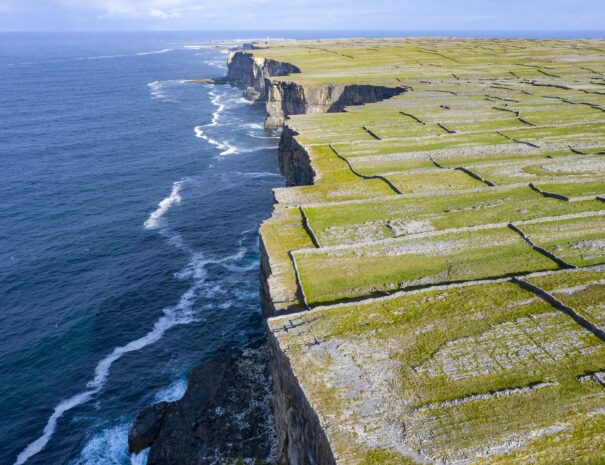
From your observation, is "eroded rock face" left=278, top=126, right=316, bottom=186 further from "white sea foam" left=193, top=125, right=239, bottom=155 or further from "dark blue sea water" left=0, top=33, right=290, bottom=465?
"white sea foam" left=193, top=125, right=239, bottom=155

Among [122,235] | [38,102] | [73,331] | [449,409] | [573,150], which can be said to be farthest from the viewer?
[38,102]

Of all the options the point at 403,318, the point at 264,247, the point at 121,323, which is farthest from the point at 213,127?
the point at 403,318

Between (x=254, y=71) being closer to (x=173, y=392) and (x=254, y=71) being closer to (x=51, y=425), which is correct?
(x=173, y=392)

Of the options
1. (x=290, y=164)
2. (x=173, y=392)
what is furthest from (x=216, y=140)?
(x=173, y=392)

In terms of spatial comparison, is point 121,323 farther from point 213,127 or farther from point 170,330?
point 213,127

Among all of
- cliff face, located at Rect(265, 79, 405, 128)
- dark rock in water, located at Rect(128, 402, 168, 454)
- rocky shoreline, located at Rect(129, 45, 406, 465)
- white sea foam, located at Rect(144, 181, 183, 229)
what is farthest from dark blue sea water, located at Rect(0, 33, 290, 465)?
cliff face, located at Rect(265, 79, 405, 128)

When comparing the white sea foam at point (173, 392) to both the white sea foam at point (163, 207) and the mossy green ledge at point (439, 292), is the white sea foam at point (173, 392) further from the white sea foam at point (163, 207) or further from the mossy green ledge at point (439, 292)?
the white sea foam at point (163, 207)
